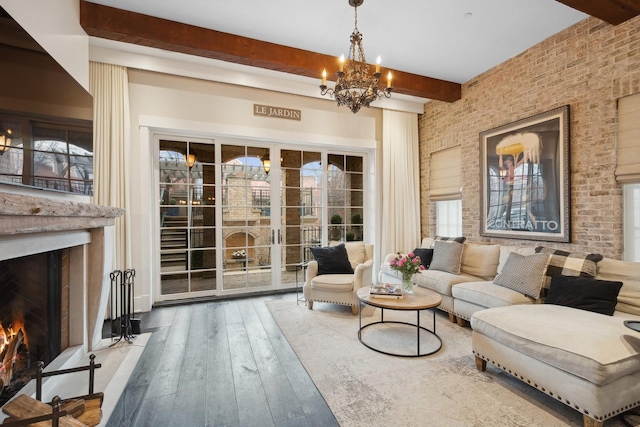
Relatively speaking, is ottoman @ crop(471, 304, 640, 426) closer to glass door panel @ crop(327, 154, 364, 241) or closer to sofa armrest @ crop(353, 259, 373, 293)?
sofa armrest @ crop(353, 259, 373, 293)

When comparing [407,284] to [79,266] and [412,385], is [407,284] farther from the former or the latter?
[79,266]

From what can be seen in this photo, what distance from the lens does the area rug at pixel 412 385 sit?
1.86m

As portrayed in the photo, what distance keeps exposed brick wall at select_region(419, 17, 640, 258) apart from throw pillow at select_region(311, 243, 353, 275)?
2.11 metres

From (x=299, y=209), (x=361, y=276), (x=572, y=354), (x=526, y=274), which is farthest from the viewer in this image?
(x=299, y=209)

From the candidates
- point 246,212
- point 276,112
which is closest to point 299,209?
point 246,212

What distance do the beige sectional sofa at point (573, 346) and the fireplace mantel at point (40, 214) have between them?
9.90ft

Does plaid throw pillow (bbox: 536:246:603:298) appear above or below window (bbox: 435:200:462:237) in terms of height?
below

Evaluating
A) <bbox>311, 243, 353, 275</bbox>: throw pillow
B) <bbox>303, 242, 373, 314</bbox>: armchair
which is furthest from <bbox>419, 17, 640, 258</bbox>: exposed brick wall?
<bbox>311, 243, 353, 275</bbox>: throw pillow

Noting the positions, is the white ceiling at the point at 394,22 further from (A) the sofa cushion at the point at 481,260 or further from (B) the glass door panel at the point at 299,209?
(A) the sofa cushion at the point at 481,260

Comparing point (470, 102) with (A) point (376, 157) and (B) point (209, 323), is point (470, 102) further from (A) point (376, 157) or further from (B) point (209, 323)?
(B) point (209, 323)

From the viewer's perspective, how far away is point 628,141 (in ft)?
9.30

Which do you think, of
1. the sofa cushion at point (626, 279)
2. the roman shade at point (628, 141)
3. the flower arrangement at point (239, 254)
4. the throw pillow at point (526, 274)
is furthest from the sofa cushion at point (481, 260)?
the flower arrangement at point (239, 254)

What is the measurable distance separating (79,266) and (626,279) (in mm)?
4652

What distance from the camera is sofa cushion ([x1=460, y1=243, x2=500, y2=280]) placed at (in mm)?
3705
